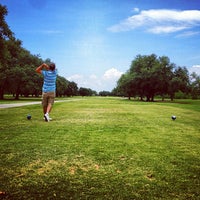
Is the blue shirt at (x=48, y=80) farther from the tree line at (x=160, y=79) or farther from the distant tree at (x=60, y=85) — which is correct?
the distant tree at (x=60, y=85)

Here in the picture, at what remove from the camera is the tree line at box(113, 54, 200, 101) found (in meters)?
57.1

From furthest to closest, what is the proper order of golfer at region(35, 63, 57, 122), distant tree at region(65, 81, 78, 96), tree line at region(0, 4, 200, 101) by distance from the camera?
distant tree at region(65, 81, 78, 96), tree line at region(0, 4, 200, 101), golfer at region(35, 63, 57, 122)

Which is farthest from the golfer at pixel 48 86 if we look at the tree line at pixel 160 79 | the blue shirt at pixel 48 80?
the tree line at pixel 160 79

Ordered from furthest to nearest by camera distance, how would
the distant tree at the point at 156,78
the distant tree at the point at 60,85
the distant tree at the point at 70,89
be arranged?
1. the distant tree at the point at 70,89
2. the distant tree at the point at 60,85
3. the distant tree at the point at 156,78

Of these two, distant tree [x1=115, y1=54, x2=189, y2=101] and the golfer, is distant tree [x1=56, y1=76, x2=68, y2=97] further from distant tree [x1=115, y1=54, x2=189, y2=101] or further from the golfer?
the golfer

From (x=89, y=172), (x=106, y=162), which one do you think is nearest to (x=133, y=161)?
(x=106, y=162)

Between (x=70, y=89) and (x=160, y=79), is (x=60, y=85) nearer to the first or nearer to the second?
(x=160, y=79)

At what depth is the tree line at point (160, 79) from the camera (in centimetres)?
5710

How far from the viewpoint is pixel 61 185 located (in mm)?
3098

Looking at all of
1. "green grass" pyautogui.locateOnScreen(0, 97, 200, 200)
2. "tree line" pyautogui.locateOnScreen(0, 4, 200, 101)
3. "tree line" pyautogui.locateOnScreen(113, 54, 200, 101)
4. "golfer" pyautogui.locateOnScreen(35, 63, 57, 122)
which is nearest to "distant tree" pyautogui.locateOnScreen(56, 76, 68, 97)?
"tree line" pyautogui.locateOnScreen(0, 4, 200, 101)

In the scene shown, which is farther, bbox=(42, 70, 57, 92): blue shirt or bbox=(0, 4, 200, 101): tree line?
bbox=(0, 4, 200, 101): tree line

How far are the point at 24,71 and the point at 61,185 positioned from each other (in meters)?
47.8

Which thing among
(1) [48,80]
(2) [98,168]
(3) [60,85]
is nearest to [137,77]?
(3) [60,85]

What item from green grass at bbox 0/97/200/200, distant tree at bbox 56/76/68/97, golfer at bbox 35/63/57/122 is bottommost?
green grass at bbox 0/97/200/200
